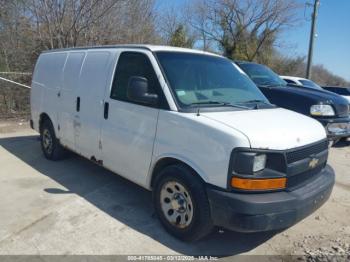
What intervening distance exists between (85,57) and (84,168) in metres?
1.94

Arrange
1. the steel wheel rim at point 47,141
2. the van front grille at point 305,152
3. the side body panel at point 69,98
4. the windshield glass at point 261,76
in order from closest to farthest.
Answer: the van front grille at point 305,152
the side body panel at point 69,98
the steel wheel rim at point 47,141
the windshield glass at point 261,76

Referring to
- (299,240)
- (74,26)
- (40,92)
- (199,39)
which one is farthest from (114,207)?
(199,39)

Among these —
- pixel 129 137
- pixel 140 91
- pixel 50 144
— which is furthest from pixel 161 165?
pixel 50 144

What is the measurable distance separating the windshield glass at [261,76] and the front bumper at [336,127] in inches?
61.7

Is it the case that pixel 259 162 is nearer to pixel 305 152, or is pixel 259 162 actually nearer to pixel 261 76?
pixel 305 152

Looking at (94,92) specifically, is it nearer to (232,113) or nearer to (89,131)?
(89,131)

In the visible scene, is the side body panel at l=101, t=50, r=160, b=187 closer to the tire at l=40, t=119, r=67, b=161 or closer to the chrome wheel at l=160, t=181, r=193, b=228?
the chrome wheel at l=160, t=181, r=193, b=228

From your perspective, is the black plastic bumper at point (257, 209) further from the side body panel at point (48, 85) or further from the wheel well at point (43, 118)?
the wheel well at point (43, 118)

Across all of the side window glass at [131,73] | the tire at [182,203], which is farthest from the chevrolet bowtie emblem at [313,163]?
the side window glass at [131,73]

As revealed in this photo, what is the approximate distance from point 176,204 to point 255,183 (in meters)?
0.95

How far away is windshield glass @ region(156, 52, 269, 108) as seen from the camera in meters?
3.74

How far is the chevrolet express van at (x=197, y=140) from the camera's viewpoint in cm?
307

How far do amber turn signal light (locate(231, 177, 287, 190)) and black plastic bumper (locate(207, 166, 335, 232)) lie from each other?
0.22 feet

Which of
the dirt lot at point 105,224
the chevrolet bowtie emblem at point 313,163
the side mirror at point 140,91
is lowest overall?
the dirt lot at point 105,224
